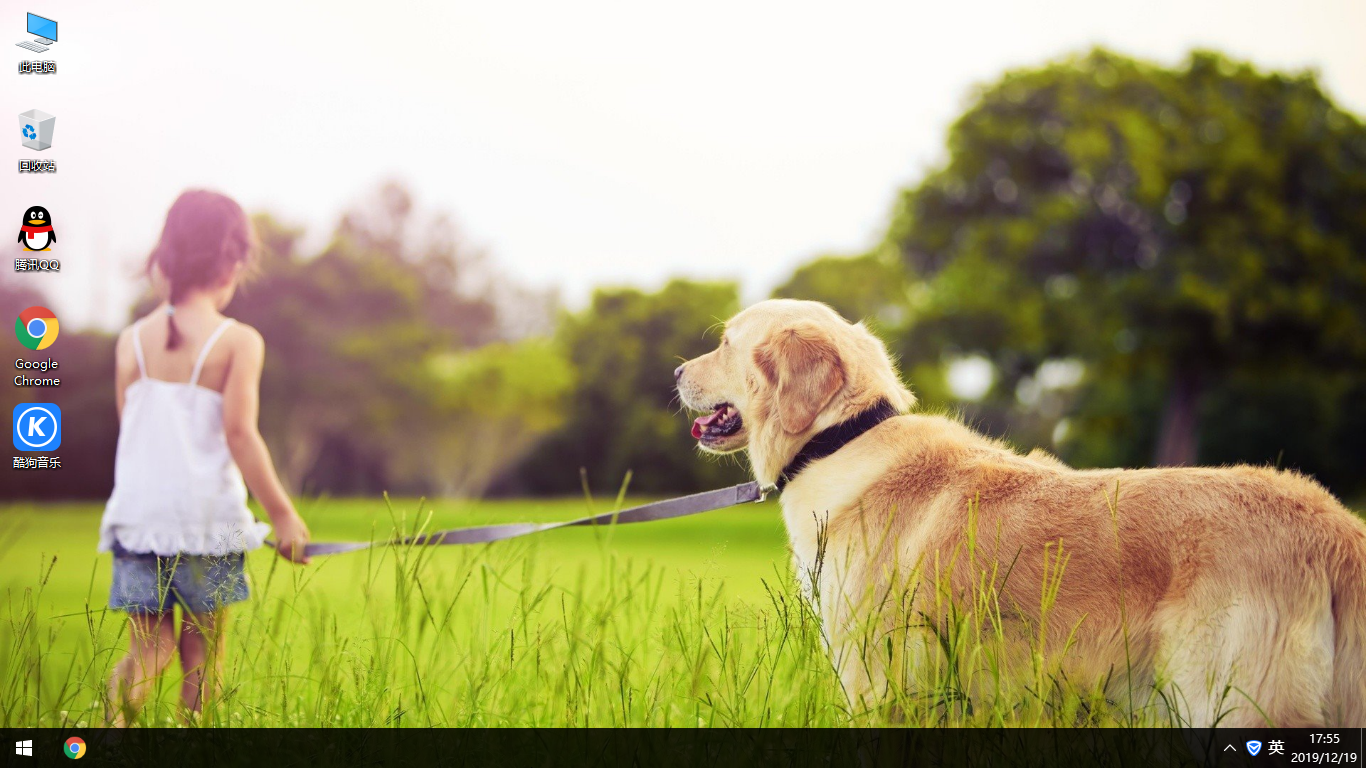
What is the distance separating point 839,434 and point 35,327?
10.3 feet

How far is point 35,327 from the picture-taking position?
11.6ft

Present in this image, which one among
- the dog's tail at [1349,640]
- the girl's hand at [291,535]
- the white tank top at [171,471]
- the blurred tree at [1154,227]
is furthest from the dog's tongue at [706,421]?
the blurred tree at [1154,227]

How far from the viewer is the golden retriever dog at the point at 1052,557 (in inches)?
93.3

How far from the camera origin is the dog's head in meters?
3.17

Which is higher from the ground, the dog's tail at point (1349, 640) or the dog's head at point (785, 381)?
the dog's head at point (785, 381)

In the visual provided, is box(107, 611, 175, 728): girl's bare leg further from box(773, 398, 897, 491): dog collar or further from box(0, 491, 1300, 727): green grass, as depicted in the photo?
box(773, 398, 897, 491): dog collar

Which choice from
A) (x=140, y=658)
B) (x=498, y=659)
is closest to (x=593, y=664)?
(x=498, y=659)

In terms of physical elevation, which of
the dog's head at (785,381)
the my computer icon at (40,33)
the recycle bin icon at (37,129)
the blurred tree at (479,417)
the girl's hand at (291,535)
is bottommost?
the blurred tree at (479,417)

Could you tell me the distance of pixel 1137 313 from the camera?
18.8m

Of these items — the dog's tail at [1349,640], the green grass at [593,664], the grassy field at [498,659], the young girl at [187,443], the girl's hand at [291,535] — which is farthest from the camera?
the young girl at [187,443]

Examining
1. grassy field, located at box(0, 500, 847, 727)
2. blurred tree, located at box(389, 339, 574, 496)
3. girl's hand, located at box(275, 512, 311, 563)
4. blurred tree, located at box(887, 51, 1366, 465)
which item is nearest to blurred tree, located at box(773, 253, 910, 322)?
blurred tree, located at box(389, 339, 574, 496)

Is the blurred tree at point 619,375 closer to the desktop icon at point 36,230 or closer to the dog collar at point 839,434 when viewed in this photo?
the desktop icon at point 36,230
